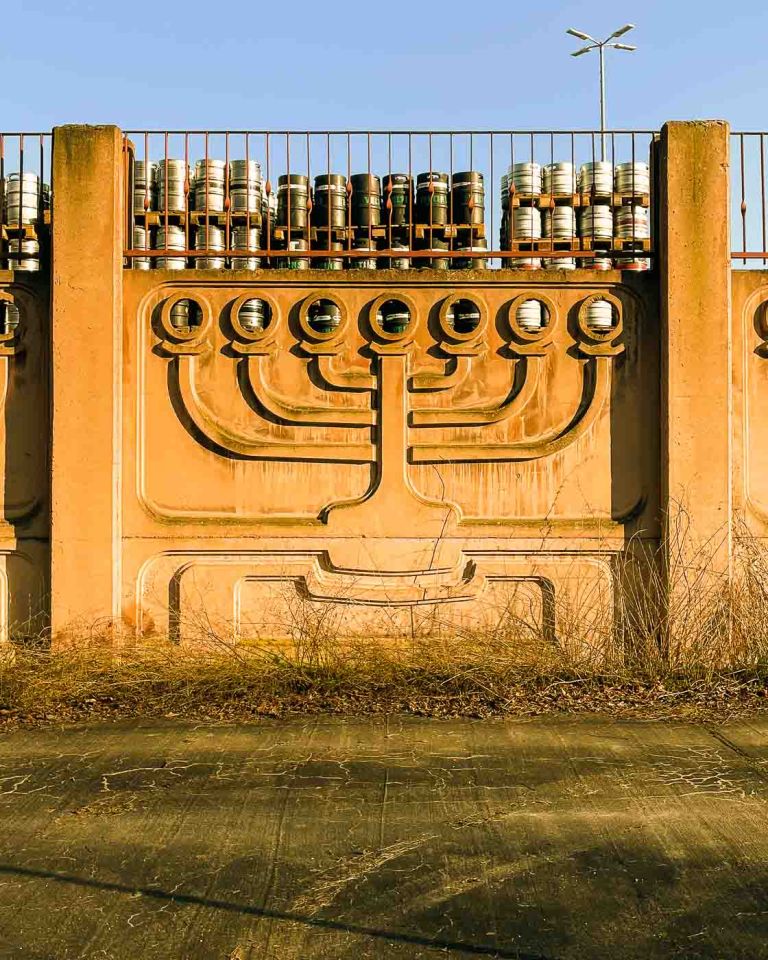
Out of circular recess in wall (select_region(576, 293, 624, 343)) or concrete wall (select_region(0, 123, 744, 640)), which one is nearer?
concrete wall (select_region(0, 123, 744, 640))

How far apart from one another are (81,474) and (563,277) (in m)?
3.65

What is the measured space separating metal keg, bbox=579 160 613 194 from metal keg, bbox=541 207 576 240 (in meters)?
0.35

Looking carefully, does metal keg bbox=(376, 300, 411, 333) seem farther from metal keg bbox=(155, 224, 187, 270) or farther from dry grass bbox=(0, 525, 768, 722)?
dry grass bbox=(0, 525, 768, 722)

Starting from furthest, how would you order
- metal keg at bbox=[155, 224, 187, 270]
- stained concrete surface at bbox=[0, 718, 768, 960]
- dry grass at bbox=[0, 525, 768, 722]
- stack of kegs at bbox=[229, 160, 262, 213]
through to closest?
stack of kegs at bbox=[229, 160, 262, 213] → metal keg at bbox=[155, 224, 187, 270] → dry grass at bbox=[0, 525, 768, 722] → stained concrete surface at bbox=[0, 718, 768, 960]

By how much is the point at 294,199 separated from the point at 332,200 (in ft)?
1.08

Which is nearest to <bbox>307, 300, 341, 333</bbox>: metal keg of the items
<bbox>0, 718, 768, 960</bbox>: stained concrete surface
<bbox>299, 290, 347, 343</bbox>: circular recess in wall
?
<bbox>299, 290, 347, 343</bbox>: circular recess in wall

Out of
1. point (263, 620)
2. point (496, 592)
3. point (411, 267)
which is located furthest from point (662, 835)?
point (411, 267)

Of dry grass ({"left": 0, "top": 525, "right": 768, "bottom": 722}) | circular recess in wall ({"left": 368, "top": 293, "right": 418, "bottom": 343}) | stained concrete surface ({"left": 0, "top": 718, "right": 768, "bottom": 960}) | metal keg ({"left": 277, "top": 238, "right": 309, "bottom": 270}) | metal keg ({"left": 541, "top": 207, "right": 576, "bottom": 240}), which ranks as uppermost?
metal keg ({"left": 541, "top": 207, "right": 576, "bottom": 240})

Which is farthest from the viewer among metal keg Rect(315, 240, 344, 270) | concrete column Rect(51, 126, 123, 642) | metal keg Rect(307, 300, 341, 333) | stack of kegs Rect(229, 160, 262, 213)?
stack of kegs Rect(229, 160, 262, 213)

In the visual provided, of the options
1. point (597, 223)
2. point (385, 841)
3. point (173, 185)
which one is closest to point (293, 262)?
point (173, 185)

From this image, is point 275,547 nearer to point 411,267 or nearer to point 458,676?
point 458,676

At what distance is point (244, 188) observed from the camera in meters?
7.66

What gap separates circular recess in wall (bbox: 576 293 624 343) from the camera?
7020 millimetres

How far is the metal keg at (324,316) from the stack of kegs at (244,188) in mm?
1100
